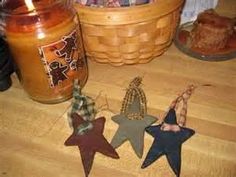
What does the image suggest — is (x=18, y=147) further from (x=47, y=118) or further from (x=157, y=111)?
(x=157, y=111)

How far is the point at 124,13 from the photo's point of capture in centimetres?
47

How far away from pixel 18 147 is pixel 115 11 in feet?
0.83

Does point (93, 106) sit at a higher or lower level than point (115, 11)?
lower

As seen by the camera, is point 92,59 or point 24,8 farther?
point 92,59

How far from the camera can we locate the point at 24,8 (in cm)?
46

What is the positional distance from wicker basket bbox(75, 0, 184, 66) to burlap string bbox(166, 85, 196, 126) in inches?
3.6

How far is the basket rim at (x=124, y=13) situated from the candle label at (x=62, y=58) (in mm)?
37

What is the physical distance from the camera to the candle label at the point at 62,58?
0.45 meters

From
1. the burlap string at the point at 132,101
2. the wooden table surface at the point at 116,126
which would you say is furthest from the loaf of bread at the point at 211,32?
the burlap string at the point at 132,101

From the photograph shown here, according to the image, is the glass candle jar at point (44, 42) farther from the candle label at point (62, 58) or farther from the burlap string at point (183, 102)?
the burlap string at point (183, 102)

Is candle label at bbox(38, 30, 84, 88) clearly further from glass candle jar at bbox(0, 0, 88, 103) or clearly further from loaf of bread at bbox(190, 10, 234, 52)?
loaf of bread at bbox(190, 10, 234, 52)

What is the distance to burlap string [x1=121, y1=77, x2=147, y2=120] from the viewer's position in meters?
0.48

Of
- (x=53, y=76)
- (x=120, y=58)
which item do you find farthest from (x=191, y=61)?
(x=53, y=76)

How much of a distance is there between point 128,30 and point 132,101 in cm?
11
